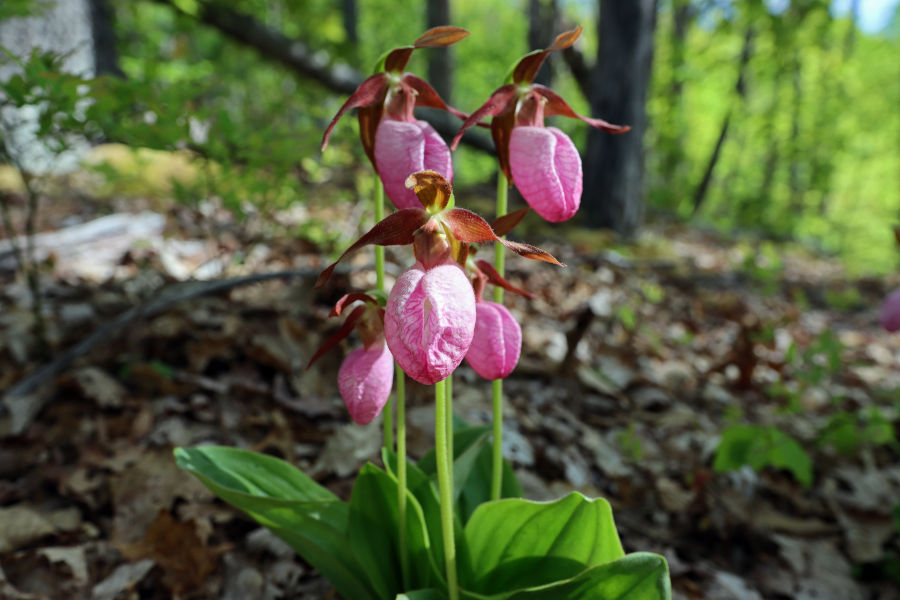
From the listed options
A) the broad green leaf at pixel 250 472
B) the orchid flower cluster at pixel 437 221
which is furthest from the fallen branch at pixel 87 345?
the orchid flower cluster at pixel 437 221

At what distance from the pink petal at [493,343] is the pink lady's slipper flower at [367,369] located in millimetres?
168

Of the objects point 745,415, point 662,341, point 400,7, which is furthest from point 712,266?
point 400,7

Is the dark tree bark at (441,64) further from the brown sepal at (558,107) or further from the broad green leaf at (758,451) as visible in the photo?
the brown sepal at (558,107)

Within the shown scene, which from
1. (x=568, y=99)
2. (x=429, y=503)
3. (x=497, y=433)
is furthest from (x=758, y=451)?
(x=568, y=99)

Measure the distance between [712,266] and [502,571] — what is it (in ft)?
16.6

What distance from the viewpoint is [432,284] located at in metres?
0.76

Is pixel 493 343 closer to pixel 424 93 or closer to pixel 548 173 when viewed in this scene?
pixel 548 173

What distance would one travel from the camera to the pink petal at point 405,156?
37.1 inches

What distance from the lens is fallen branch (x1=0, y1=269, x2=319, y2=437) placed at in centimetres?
180

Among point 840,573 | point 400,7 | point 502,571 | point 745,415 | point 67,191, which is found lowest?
point 840,573

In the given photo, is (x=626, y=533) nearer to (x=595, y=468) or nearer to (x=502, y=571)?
(x=595, y=468)


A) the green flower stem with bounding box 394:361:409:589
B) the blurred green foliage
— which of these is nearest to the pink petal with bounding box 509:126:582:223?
the green flower stem with bounding box 394:361:409:589

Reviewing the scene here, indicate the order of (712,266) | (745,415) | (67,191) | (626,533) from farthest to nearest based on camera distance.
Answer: (712,266) → (67,191) → (745,415) → (626,533)

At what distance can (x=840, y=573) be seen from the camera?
6.20 feet
